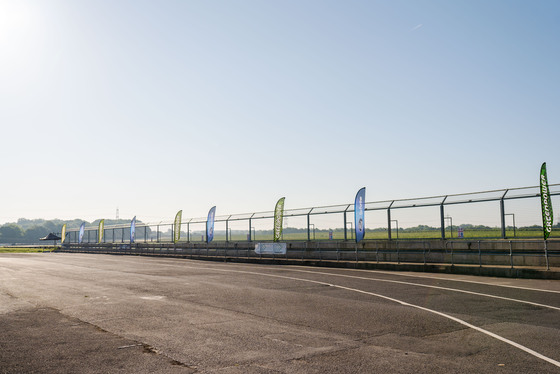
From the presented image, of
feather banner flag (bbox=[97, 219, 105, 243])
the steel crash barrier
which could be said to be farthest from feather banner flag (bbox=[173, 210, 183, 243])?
feather banner flag (bbox=[97, 219, 105, 243])

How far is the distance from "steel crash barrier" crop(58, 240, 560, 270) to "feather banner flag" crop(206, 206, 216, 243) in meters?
0.65

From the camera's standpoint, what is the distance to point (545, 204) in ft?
63.0

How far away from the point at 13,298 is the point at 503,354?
11.9 m

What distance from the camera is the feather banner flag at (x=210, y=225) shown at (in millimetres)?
39469

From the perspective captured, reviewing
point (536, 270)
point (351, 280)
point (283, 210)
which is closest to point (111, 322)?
point (351, 280)

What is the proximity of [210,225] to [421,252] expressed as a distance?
2108 centimetres

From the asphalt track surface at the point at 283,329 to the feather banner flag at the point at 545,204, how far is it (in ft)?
17.0

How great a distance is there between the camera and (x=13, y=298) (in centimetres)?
1252

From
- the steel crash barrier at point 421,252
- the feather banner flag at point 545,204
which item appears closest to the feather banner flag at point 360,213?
the steel crash barrier at point 421,252

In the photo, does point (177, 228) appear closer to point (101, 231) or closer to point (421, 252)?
point (101, 231)

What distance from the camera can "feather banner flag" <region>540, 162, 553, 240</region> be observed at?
61.4ft

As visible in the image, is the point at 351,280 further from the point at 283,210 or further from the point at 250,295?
the point at 283,210

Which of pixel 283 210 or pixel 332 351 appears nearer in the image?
pixel 332 351

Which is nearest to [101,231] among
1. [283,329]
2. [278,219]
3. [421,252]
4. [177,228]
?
[177,228]
